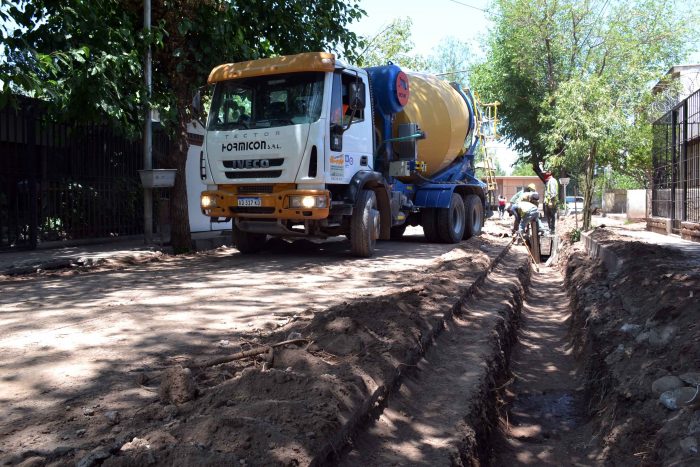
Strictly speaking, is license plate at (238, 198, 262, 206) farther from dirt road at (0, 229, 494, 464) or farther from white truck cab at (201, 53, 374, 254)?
dirt road at (0, 229, 494, 464)

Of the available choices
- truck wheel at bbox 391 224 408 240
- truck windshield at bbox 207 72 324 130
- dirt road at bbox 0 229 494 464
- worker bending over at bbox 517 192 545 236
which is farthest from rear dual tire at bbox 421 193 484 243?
truck windshield at bbox 207 72 324 130

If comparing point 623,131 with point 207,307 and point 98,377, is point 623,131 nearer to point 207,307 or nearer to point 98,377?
point 207,307

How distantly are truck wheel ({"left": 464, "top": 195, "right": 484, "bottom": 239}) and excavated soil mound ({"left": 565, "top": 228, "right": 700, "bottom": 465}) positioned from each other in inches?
244

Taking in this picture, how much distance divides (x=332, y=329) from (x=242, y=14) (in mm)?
9061

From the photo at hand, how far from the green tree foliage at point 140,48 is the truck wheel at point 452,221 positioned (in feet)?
14.5

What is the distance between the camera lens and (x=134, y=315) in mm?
5387

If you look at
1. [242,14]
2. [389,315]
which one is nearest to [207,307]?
[389,315]

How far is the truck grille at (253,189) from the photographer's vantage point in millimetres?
9023

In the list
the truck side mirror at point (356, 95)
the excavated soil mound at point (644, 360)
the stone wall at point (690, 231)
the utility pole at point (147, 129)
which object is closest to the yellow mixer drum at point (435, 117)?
the truck side mirror at point (356, 95)

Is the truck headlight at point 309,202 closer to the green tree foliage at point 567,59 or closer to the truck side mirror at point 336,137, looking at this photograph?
the truck side mirror at point 336,137

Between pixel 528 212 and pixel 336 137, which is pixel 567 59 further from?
pixel 336 137

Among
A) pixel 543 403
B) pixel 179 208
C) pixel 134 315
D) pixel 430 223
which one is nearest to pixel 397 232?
pixel 430 223

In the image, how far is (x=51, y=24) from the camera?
360 inches

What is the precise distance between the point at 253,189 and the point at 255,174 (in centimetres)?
26
